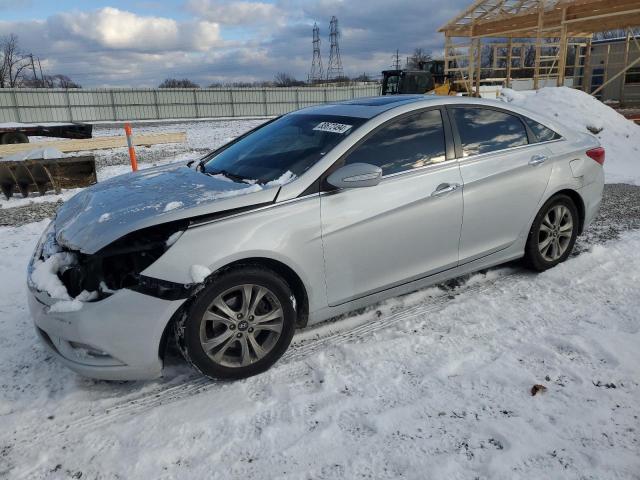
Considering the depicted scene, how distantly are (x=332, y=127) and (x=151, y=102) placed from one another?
113 ft

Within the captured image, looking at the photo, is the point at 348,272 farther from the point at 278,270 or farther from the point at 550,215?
the point at 550,215

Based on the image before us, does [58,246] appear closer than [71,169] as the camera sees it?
Yes

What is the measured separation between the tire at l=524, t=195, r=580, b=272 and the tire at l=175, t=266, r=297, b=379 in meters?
2.49

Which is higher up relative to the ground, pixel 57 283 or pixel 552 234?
pixel 57 283

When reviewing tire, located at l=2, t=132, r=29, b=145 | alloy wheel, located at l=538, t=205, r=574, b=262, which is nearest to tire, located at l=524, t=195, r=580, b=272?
alloy wheel, located at l=538, t=205, r=574, b=262

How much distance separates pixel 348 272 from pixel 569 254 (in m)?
2.81

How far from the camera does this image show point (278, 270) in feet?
10.2

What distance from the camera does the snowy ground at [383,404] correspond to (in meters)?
2.37

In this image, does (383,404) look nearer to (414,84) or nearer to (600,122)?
(600,122)

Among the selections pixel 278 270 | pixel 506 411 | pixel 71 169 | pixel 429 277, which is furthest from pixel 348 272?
pixel 71 169

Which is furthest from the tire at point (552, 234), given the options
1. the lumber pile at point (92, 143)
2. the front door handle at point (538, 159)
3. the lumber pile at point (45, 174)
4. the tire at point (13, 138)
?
the tire at point (13, 138)

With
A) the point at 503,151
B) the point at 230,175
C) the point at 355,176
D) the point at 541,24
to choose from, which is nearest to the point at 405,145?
the point at 355,176

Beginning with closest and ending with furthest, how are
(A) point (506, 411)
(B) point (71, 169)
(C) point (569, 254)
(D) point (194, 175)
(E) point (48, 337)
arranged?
1. (A) point (506, 411)
2. (E) point (48, 337)
3. (D) point (194, 175)
4. (C) point (569, 254)
5. (B) point (71, 169)

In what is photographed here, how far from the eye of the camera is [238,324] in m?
2.94
